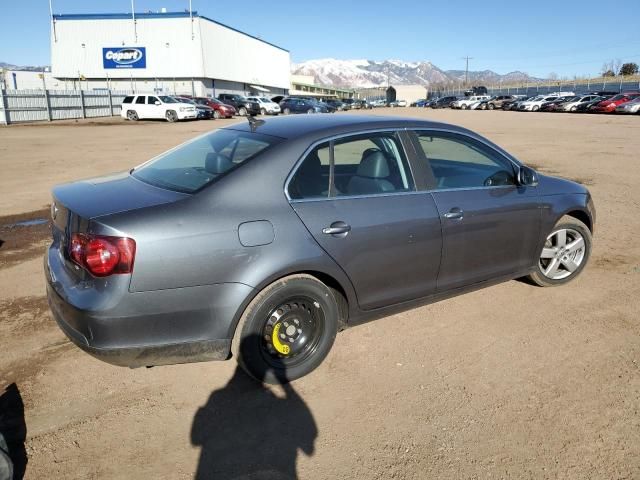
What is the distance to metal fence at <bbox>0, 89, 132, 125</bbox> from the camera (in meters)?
30.5

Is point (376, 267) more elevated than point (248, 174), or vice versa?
point (248, 174)

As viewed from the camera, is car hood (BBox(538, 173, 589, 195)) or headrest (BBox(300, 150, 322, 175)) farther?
car hood (BBox(538, 173, 589, 195))

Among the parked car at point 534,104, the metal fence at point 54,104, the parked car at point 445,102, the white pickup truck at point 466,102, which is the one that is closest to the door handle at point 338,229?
the metal fence at point 54,104

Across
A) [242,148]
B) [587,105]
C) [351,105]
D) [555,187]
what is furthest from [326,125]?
[351,105]

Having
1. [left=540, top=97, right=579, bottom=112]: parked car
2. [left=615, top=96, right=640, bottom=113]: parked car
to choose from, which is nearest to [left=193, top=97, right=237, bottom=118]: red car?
[left=615, top=96, right=640, bottom=113]: parked car

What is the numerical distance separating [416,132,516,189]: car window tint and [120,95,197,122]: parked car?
30581 millimetres

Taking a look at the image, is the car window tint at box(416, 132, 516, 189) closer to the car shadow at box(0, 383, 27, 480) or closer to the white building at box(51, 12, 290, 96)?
the car shadow at box(0, 383, 27, 480)

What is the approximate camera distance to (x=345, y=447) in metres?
2.63

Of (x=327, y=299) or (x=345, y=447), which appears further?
(x=327, y=299)

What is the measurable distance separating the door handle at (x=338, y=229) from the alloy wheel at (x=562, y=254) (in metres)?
2.26

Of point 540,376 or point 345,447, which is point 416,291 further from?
point 345,447

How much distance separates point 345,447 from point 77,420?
1.53 m

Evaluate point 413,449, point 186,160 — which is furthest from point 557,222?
point 186,160

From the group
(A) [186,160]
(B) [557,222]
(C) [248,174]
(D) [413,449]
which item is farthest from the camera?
(B) [557,222]
